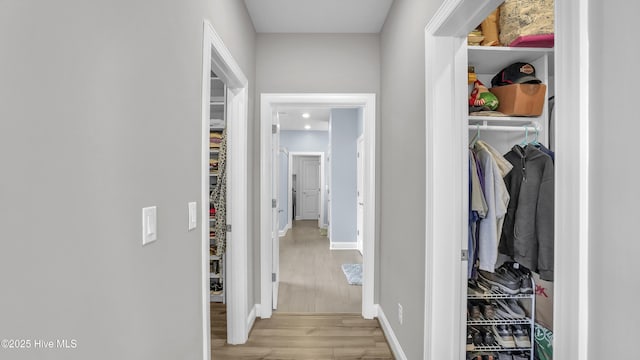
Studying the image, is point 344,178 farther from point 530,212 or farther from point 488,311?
point 530,212

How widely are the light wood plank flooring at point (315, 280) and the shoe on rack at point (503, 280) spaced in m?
1.40

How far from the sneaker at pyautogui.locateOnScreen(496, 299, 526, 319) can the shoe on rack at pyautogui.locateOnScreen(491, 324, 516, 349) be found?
0.28 feet

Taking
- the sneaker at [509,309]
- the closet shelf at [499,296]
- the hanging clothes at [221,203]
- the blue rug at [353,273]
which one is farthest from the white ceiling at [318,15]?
the blue rug at [353,273]

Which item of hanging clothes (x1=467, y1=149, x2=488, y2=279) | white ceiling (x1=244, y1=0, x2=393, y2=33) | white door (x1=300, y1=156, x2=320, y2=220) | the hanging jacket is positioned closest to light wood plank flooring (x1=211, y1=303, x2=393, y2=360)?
hanging clothes (x1=467, y1=149, x2=488, y2=279)

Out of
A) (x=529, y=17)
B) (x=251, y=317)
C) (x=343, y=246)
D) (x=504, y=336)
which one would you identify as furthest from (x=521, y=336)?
(x=343, y=246)

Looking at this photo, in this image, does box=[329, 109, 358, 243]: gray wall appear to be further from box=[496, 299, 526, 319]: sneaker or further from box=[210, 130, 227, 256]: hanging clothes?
box=[496, 299, 526, 319]: sneaker

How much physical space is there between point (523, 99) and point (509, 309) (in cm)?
133

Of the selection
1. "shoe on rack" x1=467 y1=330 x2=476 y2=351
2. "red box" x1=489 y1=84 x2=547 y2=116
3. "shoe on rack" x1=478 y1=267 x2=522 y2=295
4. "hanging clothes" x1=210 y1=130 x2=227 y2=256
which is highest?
"red box" x1=489 y1=84 x2=547 y2=116

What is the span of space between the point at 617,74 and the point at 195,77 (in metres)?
1.46

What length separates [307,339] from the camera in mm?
2525

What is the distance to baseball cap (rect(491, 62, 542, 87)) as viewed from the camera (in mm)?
1937

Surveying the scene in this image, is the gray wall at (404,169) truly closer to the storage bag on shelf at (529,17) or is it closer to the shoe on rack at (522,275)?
the storage bag on shelf at (529,17)

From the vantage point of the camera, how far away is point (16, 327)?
0.60 metres

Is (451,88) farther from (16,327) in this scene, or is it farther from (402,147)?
(16,327)
